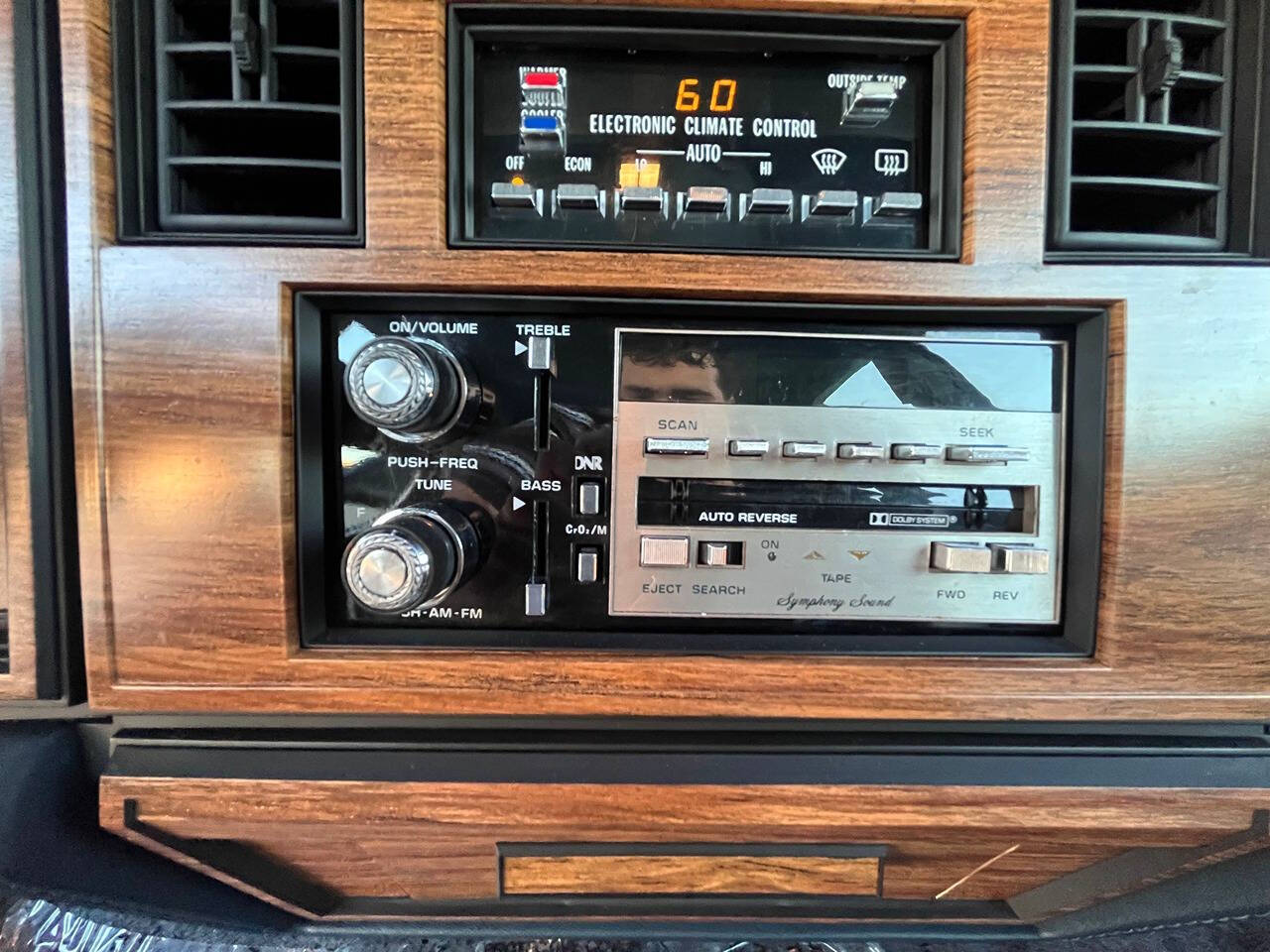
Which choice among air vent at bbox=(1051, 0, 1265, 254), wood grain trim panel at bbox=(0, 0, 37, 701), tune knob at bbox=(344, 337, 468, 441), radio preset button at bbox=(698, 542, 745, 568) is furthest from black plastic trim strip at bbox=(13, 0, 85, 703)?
air vent at bbox=(1051, 0, 1265, 254)

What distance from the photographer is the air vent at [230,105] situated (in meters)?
0.44

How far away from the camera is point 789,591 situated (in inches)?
18.7

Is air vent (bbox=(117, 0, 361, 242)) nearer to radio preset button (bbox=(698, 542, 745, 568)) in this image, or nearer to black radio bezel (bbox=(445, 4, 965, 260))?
black radio bezel (bbox=(445, 4, 965, 260))

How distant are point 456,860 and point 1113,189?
76 cm

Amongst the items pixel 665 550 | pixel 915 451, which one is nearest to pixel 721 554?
pixel 665 550

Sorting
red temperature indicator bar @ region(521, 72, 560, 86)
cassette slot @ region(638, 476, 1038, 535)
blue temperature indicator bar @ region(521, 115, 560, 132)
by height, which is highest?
red temperature indicator bar @ region(521, 72, 560, 86)

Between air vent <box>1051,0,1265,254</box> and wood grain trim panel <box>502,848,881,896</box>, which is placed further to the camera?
wood grain trim panel <box>502,848,881,896</box>

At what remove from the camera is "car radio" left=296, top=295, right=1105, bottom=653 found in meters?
0.47

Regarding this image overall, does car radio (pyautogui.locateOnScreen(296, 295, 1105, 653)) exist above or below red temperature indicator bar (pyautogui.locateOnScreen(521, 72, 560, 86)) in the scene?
below

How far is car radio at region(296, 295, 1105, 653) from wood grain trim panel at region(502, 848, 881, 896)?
224mm

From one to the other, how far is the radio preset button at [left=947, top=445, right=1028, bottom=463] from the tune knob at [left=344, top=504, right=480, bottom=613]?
1.13 ft

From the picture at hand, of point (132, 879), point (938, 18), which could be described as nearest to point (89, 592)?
point (132, 879)

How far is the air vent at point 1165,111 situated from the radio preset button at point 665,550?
34 cm

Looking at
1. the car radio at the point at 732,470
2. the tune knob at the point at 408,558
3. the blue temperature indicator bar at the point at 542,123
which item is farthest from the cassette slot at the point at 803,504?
the blue temperature indicator bar at the point at 542,123
